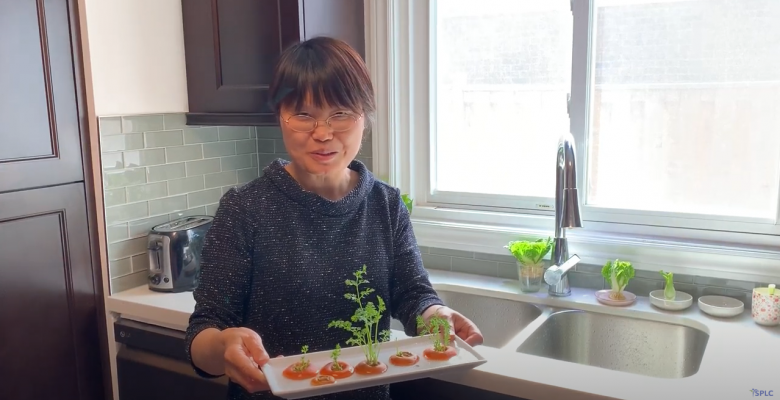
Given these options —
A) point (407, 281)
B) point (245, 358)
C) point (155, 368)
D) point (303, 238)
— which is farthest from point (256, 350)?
point (155, 368)

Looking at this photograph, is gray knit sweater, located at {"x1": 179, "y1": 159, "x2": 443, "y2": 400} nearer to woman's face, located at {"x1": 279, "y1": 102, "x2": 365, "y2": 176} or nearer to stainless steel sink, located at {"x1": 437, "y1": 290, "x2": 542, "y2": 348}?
woman's face, located at {"x1": 279, "y1": 102, "x2": 365, "y2": 176}

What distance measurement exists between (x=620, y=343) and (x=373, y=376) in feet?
2.66

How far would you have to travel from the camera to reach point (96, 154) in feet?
5.75

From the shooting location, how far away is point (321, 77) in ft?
3.77

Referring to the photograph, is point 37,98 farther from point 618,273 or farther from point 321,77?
point 618,273

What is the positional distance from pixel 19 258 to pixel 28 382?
0.32 meters

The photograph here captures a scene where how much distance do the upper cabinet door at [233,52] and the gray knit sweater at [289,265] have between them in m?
0.62

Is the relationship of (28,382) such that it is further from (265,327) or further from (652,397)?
(652,397)

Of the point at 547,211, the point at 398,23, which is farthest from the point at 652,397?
the point at 398,23

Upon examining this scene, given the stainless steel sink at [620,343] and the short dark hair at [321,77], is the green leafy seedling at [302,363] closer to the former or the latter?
the short dark hair at [321,77]

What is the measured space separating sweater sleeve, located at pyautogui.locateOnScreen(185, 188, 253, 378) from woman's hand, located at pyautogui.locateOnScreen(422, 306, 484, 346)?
34 cm

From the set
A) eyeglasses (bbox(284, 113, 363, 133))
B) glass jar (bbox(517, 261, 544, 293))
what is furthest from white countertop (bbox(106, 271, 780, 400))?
eyeglasses (bbox(284, 113, 363, 133))

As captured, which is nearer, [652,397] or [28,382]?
[652,397]

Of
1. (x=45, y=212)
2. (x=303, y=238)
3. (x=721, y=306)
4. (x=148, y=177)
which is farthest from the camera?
(x=148, y=177)
